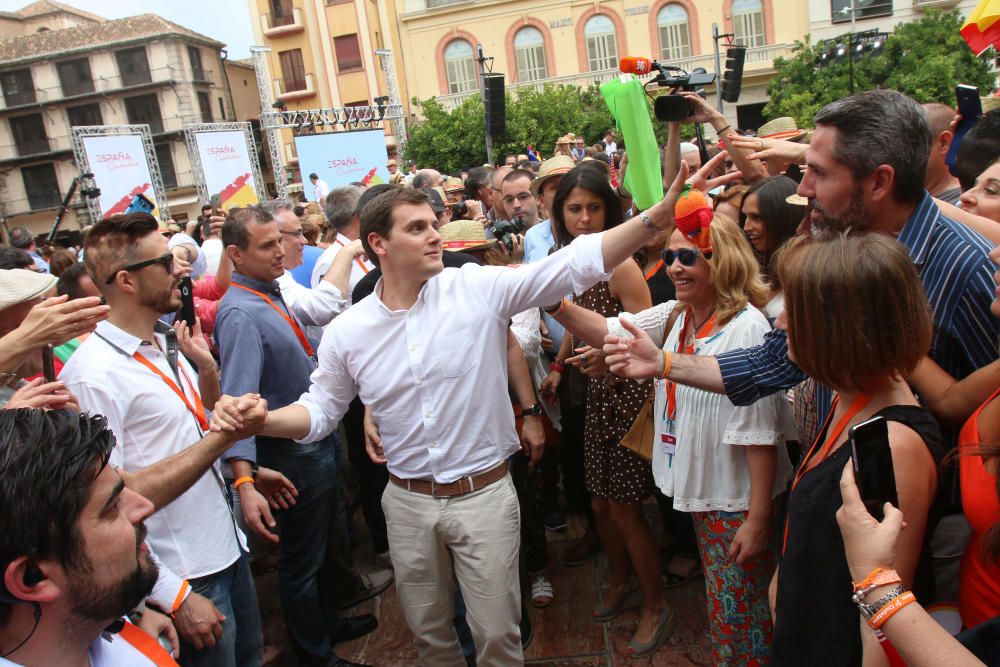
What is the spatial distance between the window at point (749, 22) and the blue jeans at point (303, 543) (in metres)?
34.4

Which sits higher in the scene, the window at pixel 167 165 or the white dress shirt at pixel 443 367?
the window at pixel 167 165

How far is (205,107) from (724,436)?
46966mm

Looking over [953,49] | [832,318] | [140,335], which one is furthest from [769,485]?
[953,49]

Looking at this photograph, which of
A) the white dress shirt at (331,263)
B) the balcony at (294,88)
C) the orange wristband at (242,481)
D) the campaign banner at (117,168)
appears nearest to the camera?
the orange wristband at (242,481)

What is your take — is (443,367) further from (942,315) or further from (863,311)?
(942,315)

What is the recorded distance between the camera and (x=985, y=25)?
3332 millimetres

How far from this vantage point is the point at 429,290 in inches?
106

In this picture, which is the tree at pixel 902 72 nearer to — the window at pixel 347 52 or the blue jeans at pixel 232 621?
the blue jeans at pixel 232 621

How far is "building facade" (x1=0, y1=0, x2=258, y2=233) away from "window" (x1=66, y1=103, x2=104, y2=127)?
6 centimetres

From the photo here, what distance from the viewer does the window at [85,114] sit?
41.9 m

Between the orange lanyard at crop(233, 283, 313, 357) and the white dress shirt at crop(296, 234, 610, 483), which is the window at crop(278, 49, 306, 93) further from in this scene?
the white dress shirt at crop(296, 234, 610, 483)

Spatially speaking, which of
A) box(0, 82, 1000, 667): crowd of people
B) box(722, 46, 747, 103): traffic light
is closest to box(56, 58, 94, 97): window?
box(722, 46, 747, 103): traffic light

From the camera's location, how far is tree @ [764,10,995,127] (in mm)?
20516

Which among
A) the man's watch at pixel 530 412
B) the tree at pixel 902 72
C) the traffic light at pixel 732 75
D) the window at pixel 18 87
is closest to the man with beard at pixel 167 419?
the man's watch at pixel 530 412
